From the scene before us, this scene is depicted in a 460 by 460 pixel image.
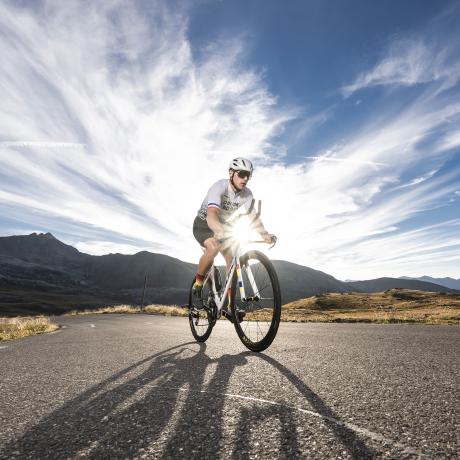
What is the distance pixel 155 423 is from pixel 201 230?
15.3 ft

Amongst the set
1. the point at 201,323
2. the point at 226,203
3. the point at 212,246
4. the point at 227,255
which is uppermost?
the point at 226,203

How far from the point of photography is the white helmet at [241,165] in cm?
563

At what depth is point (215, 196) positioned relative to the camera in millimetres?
5602

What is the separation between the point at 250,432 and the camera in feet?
6.31

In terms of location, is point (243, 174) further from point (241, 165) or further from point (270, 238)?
point (270, 238)

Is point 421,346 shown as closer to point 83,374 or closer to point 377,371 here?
point 377,371

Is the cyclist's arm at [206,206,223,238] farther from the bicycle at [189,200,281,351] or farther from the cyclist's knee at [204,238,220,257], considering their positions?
the bicycle at [189,200,281,351]

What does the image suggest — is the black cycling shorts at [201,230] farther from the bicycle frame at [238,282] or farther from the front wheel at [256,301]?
the front wheel at [256,301]

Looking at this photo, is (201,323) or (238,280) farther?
(201,323)

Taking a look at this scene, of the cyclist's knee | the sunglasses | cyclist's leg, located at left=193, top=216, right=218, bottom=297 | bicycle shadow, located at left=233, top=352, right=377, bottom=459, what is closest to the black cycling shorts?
cyclist's leg, located at left=193, top=216, right=218, bottom=297

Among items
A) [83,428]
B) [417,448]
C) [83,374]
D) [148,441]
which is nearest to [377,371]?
[417,448]

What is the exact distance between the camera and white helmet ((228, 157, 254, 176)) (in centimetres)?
563

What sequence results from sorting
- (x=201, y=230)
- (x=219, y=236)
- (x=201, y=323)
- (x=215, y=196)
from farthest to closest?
(x=201, y=323) → (x=201, y=230) → (x=215, y=196) → (x=219, y=236)

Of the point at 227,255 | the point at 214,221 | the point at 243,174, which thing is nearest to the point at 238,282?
the point at 227,255
